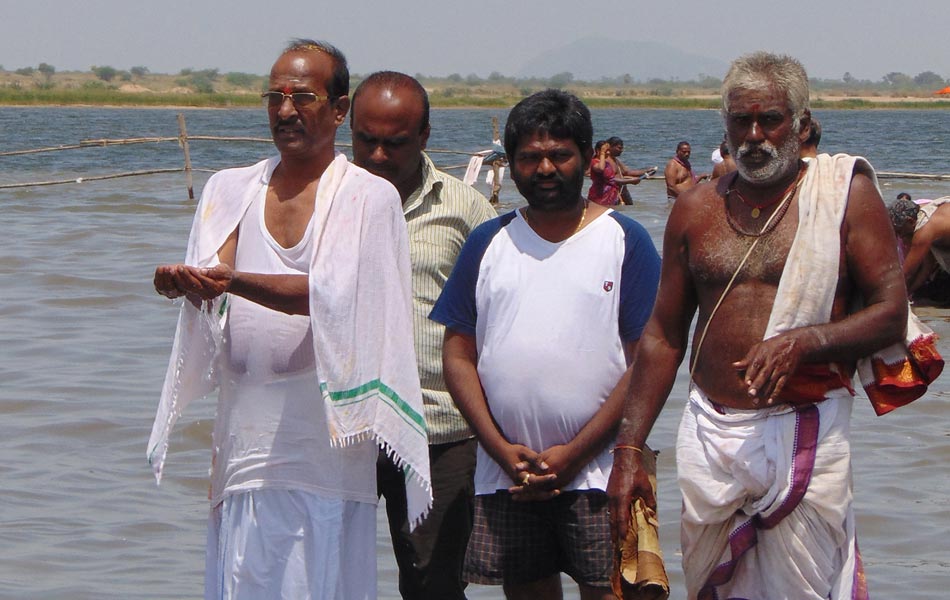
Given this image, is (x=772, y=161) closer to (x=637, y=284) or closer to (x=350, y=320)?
(x=637, y=284)

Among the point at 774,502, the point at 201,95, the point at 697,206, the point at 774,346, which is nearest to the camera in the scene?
the point at 774,346

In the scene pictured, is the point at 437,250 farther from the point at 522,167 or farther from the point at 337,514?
the point at 337,514

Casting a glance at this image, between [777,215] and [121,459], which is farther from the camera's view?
[121,459]

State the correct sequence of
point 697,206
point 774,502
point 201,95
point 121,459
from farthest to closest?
point 201,95 < point 121,459 < point 697,206 < point 774,502

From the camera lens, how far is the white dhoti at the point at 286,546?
10.8 feet

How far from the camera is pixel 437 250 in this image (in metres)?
3.98

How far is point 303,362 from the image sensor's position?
334cm

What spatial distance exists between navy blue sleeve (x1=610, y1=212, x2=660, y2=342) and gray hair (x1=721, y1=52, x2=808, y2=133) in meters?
0.51

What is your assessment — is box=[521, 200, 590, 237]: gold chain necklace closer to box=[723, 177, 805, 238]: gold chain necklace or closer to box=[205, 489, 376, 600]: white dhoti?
box=[723, 177, 805, 238]: gold chain necklace

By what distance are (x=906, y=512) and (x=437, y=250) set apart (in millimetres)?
3162

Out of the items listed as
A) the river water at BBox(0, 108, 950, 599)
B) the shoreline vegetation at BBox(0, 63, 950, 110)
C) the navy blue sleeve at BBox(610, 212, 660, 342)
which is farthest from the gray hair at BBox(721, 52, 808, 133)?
the shoreline vegetation at BBox(0, 63, 950, 110)

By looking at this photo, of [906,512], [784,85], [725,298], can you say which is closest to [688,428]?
[725,298]

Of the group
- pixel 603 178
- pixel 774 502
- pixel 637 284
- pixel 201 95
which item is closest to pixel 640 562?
pixel 774 502

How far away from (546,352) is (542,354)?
1 centimetres
